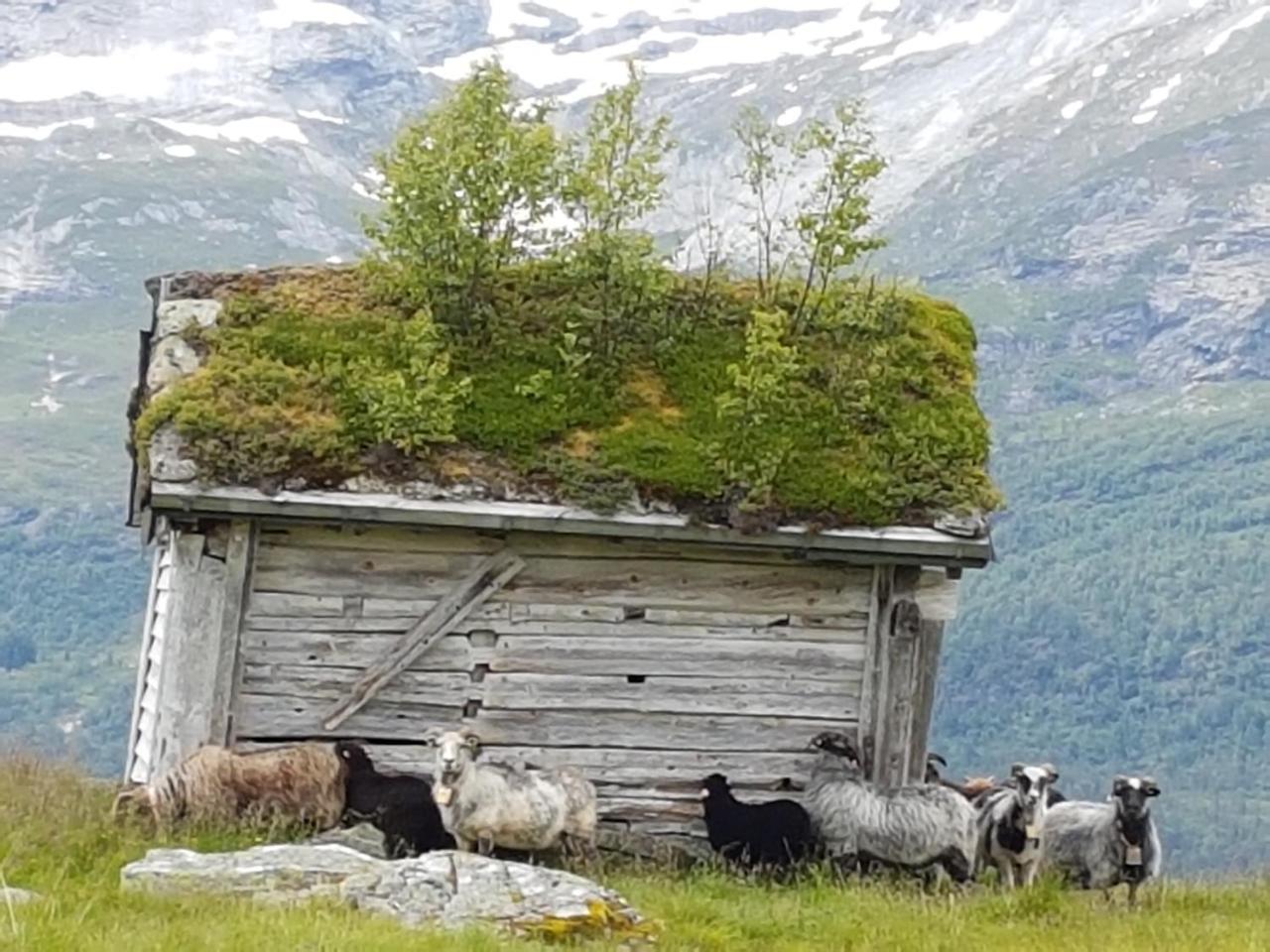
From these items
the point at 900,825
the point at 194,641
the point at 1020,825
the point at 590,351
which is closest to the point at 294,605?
the point at 194,641

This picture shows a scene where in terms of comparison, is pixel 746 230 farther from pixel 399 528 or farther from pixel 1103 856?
pixel 1103 856

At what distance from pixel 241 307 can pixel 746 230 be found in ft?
18.4

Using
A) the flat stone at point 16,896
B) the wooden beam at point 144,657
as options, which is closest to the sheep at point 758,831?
the wooden beam at point 144,657

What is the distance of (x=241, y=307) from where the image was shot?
17953 mm

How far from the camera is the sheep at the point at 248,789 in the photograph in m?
15.1

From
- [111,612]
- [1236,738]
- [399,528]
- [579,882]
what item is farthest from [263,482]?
[111,612]

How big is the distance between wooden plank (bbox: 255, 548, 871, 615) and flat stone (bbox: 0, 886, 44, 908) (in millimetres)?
5783

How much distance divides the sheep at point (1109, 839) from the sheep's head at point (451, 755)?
4.63 meters

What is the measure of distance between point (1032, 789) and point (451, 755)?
4.36 m

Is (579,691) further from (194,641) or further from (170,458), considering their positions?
(170,458)

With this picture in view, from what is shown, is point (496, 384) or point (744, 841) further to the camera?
point (496, 384)

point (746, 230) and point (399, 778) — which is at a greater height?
point (746, 230)

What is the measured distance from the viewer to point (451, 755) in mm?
14516

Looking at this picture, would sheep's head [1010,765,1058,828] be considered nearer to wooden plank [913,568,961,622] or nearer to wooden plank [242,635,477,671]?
wooden plank [913,568,961,622]
